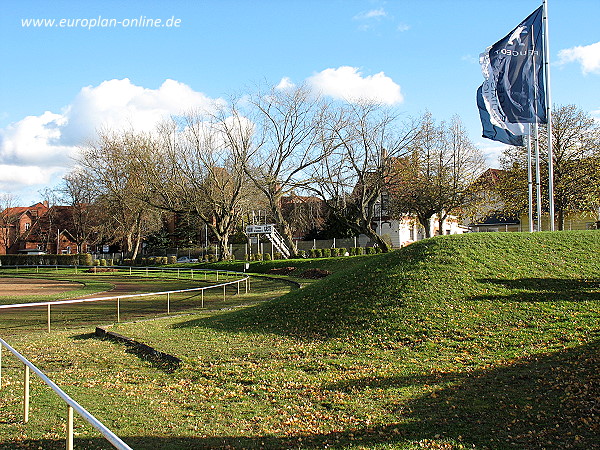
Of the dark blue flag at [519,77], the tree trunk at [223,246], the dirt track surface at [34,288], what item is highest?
the dark blue flag at [519,77]

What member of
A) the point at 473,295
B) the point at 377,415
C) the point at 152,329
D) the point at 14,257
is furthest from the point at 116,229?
the point at 377,415

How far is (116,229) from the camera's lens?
6825 cm

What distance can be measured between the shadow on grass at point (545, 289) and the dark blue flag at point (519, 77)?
9481 mm

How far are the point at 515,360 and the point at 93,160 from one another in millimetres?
54805

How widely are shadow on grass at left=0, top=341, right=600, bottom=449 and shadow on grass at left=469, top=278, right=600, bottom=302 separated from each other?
13.9ft

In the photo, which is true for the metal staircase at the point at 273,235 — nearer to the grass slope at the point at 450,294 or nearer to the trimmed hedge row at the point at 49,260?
the trimmed hedge row at the point at 49,260

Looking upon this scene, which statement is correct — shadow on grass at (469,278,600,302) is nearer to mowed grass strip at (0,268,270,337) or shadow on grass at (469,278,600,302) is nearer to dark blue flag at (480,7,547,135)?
dark blue flag at (480,7,547,135)

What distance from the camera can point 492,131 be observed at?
2292 cm

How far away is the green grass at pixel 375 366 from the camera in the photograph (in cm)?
682

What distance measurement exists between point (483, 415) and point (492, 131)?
1784 centimetres

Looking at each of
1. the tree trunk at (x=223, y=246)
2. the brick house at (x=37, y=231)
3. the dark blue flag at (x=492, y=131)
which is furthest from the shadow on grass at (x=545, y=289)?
the brick house at (x=37, y=231)

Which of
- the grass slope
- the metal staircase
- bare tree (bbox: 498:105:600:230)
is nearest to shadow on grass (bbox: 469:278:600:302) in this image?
the grass slope

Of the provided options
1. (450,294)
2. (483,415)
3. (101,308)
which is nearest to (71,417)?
(483,415)

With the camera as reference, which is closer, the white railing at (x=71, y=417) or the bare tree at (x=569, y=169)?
the white railing at (x=71, y=417)
